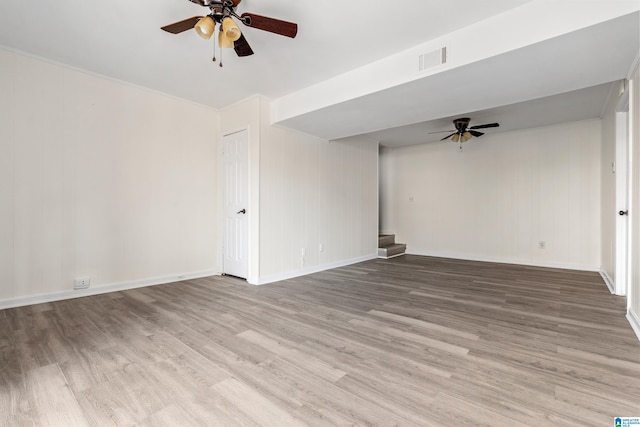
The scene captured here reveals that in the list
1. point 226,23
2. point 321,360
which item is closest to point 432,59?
point 226,23

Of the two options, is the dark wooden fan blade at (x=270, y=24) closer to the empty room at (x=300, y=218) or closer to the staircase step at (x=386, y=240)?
the empty room at (x=300, y=218)

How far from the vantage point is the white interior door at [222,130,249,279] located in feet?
14.0

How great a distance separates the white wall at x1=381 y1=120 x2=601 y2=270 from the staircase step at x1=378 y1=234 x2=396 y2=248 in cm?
24

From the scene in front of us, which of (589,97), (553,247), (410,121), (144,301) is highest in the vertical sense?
(589,97)

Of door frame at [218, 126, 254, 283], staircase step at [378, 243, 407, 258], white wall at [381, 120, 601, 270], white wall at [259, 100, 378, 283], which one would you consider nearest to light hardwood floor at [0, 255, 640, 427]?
A: door frame at [218, 126, 254, 283]

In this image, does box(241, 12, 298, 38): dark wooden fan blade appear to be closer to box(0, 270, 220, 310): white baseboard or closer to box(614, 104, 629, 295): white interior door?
box(0, 270, 220, 310): white baseboard

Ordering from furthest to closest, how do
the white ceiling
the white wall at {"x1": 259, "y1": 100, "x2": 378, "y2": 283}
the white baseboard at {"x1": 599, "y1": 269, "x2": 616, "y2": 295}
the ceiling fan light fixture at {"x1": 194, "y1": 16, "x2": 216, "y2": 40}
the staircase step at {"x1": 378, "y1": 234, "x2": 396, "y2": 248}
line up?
the staircase step at {"x1": 378, "y1": 234, "x2": 396, "y2": 248} → the white wall at {"x1": 259, "y1": 100, "x2": 378, "y2": 283} → the white baseboard at {"x1": 599, "y1": 269, "x2": 616, "y2": 295} → the white ceiling → the ceiling fan light fixture at {"x1": 194, "y1": 16, "x2": 216, "y2": 40}

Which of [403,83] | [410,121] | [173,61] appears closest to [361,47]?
[403,83]

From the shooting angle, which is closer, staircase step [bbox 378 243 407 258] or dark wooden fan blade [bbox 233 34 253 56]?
dark wooden fan blade [bbox 233 34 253 56]

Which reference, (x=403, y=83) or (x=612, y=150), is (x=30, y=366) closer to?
(x=403, y=83)

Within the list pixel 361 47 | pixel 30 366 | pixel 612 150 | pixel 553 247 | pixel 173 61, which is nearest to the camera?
pixel 30 366

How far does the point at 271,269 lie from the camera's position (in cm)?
424

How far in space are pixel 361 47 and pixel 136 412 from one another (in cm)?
321

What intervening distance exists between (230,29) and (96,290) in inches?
132
